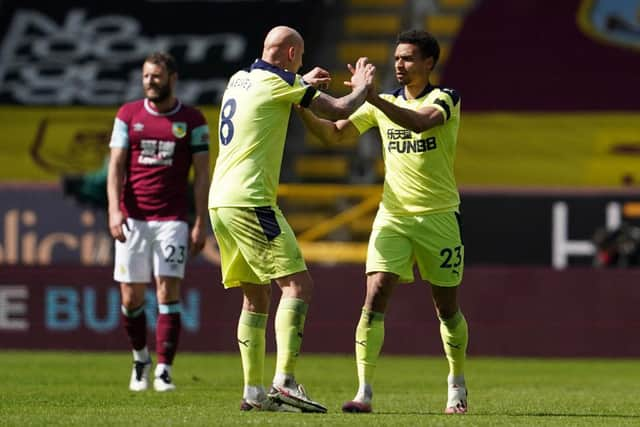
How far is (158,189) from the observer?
10.3m

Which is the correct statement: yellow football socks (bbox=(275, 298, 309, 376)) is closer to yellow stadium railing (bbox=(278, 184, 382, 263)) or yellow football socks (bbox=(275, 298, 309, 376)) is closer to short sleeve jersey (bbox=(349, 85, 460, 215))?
short sleeve jersey (bbox=(349, 85, 460, 215))

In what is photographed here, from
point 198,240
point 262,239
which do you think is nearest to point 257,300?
point 262,239

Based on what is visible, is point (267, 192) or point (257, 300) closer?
point (267, 192)

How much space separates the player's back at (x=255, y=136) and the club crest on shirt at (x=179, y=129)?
217 centimetres

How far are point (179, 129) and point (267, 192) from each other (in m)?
2.37

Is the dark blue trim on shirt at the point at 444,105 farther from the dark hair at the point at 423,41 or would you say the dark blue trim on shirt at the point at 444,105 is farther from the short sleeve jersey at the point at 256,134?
the short sleeve jersey at the point at 256,134

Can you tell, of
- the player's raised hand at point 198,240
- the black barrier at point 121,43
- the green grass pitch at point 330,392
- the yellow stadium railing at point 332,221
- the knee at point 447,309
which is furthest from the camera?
the black barrier at point 121,43

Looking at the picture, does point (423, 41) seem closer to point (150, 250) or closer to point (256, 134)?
point (256, 134)

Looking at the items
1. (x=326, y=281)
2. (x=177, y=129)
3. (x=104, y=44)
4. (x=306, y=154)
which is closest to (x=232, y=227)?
(x=177, y=129)

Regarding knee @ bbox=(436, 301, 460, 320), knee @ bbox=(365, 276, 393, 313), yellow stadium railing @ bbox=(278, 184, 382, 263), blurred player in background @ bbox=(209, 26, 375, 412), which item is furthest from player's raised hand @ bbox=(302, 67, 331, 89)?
yellow stadium railing @ bbox=(278, 184, 382, 263)

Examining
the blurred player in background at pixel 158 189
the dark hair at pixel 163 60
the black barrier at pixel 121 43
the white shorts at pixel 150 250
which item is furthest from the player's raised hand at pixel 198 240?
the black barrier at pixel 121 43

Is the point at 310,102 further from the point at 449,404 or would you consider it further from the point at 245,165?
the point at 449,404

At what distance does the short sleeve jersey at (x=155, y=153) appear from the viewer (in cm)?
1027

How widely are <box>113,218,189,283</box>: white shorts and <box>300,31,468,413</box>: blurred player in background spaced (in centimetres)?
202
